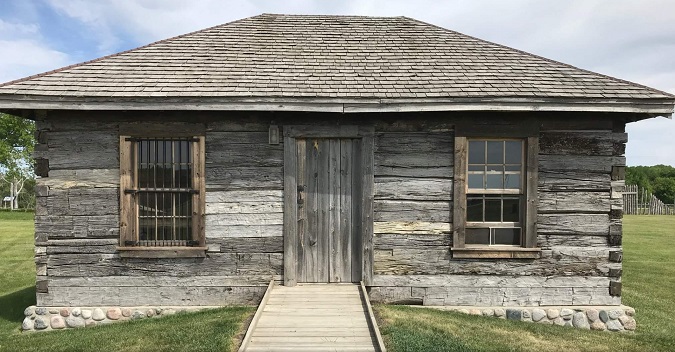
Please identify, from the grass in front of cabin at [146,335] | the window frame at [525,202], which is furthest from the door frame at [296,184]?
the window frame at [525,202]

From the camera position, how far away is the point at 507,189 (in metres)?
6.48

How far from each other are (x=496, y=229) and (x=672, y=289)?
17.8 ft

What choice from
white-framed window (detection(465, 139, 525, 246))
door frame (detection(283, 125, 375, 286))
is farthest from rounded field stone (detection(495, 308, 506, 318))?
door frame (detection(283, 125, 375, 286))

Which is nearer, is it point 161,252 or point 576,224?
point 161,252

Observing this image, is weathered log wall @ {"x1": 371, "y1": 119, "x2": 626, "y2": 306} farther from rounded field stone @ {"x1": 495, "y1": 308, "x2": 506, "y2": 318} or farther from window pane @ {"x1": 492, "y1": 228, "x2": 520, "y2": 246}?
window pane @ {"x1": 492, "y1": 228, "x2": 520, "y2": 246}

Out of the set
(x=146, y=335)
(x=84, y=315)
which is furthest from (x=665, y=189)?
(x=84, y=315)

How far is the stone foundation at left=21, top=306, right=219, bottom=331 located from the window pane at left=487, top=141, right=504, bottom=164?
17.0ft

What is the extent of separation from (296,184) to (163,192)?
2.07 metres

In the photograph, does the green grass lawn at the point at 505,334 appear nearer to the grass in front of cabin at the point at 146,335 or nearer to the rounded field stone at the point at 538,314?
the rounded field stone at the point at 538,314

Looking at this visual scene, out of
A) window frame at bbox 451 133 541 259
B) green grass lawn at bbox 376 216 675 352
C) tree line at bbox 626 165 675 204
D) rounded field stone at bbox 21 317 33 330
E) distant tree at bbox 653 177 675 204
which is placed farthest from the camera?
distant tree at bbox 653 177 675 204

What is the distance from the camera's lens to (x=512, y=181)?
6.51 metres

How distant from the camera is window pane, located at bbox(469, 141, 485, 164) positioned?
6484 millimetres

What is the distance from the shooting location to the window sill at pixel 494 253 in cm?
639

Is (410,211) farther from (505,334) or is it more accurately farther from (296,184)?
(505,334)
